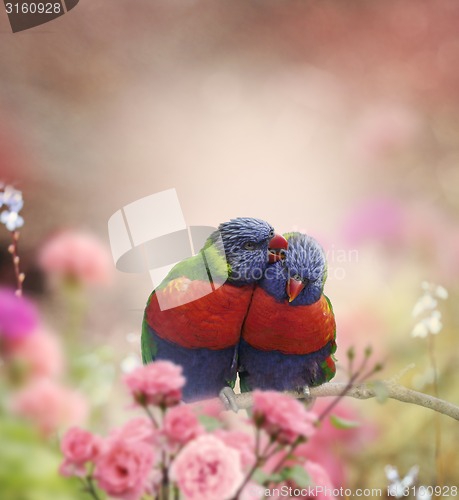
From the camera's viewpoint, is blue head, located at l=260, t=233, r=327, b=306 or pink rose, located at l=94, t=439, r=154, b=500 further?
blue head, located at l=260, t=233, r=327, b=306

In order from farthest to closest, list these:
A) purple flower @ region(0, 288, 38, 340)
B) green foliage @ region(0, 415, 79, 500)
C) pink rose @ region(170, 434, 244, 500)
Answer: purple flower @ region(0, 288, 38, 340)
green foliage @ region(0, 415, 79, 500)
pink rose @ region(170, 434, 244, 500)

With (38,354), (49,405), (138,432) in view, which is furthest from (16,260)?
(138,432)


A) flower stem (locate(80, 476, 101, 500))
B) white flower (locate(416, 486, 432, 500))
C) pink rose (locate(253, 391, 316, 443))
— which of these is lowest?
white flower (locate(416, 486, 432, 500))

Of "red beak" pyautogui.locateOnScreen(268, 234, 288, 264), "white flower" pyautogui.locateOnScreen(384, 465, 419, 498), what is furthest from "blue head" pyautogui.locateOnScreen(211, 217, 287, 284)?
"white flower" pyautogui.locateOnScreen(384, 465, 419, 498)

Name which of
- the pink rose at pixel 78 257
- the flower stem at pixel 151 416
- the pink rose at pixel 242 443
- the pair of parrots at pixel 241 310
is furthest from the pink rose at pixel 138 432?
the pink rose at pixel 78 257

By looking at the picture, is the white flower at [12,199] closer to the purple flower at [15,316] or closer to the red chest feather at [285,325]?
the purple flower at [15,316]

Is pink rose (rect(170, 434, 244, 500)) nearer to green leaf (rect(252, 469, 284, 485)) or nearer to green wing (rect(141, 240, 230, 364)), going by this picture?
green leaf (rect(252, 469, 284, 485))

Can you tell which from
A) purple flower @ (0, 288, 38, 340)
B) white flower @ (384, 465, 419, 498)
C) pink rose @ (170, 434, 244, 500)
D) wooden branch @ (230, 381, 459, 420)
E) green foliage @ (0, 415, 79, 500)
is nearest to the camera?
pink rose @ (170, 434, 244, 500)
